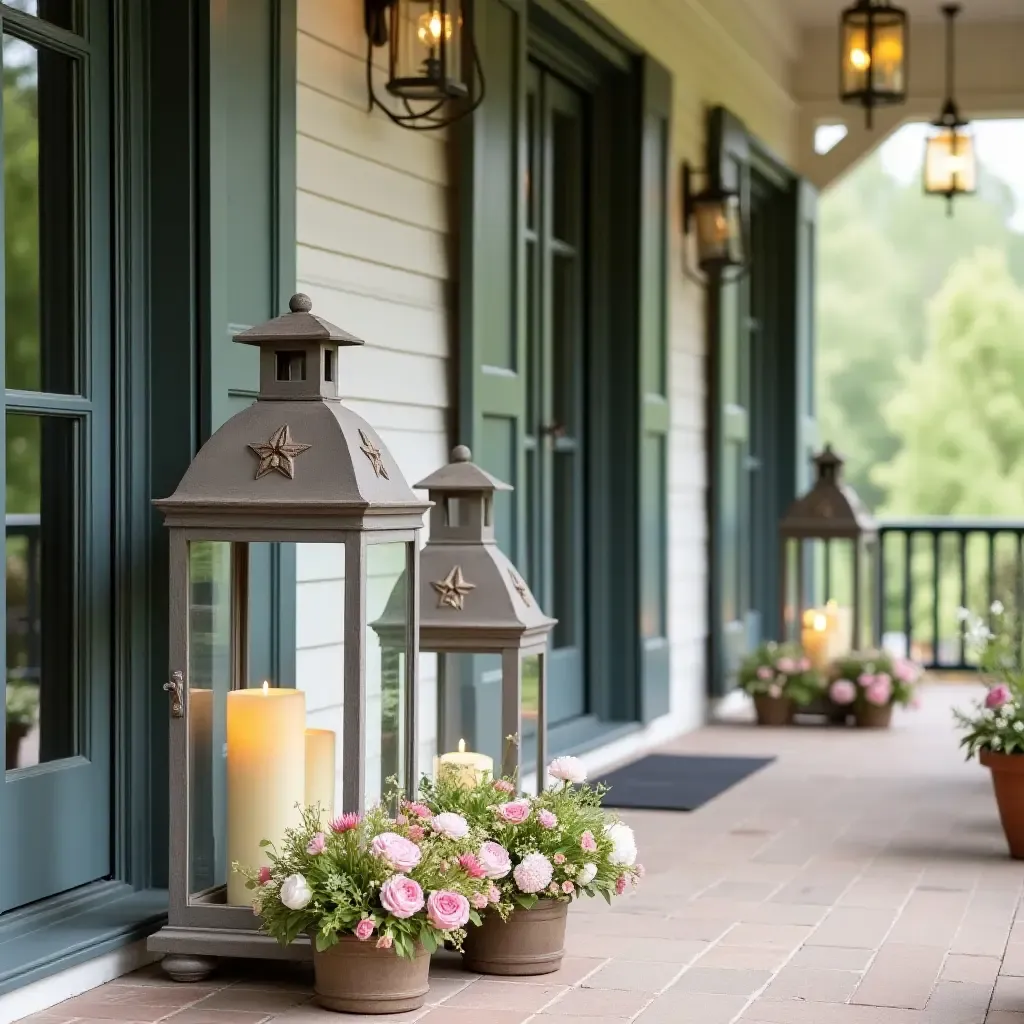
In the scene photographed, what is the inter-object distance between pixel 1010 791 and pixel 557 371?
255 centimetres

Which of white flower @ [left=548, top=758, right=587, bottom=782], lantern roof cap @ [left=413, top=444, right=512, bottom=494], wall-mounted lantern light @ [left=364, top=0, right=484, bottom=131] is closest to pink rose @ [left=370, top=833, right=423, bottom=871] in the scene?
white flower @ [left=548, top=758, right=587, bottom=782]

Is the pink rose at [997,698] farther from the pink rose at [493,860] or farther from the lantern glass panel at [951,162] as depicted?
the lantern glass panel at [951,162]

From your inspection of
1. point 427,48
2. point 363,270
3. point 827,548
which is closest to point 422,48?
point 427,48

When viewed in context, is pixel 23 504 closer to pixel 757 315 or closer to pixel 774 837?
pixel 757 315

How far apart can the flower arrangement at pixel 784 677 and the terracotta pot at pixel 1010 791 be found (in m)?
2.97

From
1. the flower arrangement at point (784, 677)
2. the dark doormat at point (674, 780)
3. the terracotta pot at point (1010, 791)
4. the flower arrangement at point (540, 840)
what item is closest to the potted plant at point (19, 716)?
the flower arrangement at point (540, 840)

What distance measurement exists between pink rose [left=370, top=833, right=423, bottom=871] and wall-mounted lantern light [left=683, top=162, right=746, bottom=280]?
475 centimetres

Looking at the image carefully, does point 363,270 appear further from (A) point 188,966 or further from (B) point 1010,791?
(B) point 1010,791

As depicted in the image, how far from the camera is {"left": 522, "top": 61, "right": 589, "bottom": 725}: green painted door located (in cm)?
601

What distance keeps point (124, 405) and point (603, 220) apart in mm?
3476

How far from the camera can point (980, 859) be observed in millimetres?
4742

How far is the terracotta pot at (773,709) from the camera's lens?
773cm

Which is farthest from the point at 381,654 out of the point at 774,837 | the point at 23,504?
the point at 23,504

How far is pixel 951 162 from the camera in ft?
29.0
